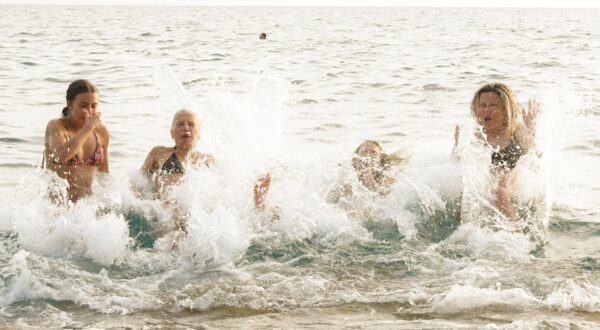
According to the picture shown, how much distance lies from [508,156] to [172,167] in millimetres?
3457

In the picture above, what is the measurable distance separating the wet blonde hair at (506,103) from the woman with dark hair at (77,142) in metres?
3.81

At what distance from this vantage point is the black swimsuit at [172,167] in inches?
303

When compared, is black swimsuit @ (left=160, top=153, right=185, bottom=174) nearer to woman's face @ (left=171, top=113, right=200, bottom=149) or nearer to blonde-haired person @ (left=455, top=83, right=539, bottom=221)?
woman's face @ (left=171, top=113, right=200, bottom=149)

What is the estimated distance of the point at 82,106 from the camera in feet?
23.2

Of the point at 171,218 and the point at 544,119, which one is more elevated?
the point at 544,119

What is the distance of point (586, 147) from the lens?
1059cm

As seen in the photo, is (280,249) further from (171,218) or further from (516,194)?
(516,194)

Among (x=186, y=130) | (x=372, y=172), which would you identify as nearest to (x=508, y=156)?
(x=372, y=172)

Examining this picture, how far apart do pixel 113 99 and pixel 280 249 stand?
870 cm

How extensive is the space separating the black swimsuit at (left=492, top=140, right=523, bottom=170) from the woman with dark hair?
3958 mm

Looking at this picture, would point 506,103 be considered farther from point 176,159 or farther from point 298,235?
point 176,159

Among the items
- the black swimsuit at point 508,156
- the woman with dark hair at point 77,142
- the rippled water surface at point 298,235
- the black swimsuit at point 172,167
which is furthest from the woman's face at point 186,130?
the black swimsuit at point 508,156

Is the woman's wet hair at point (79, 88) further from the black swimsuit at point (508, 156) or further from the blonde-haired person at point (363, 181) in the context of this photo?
the black swimsuit at point (508, 156)

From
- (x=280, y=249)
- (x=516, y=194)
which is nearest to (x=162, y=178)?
(x=280, y=249)
